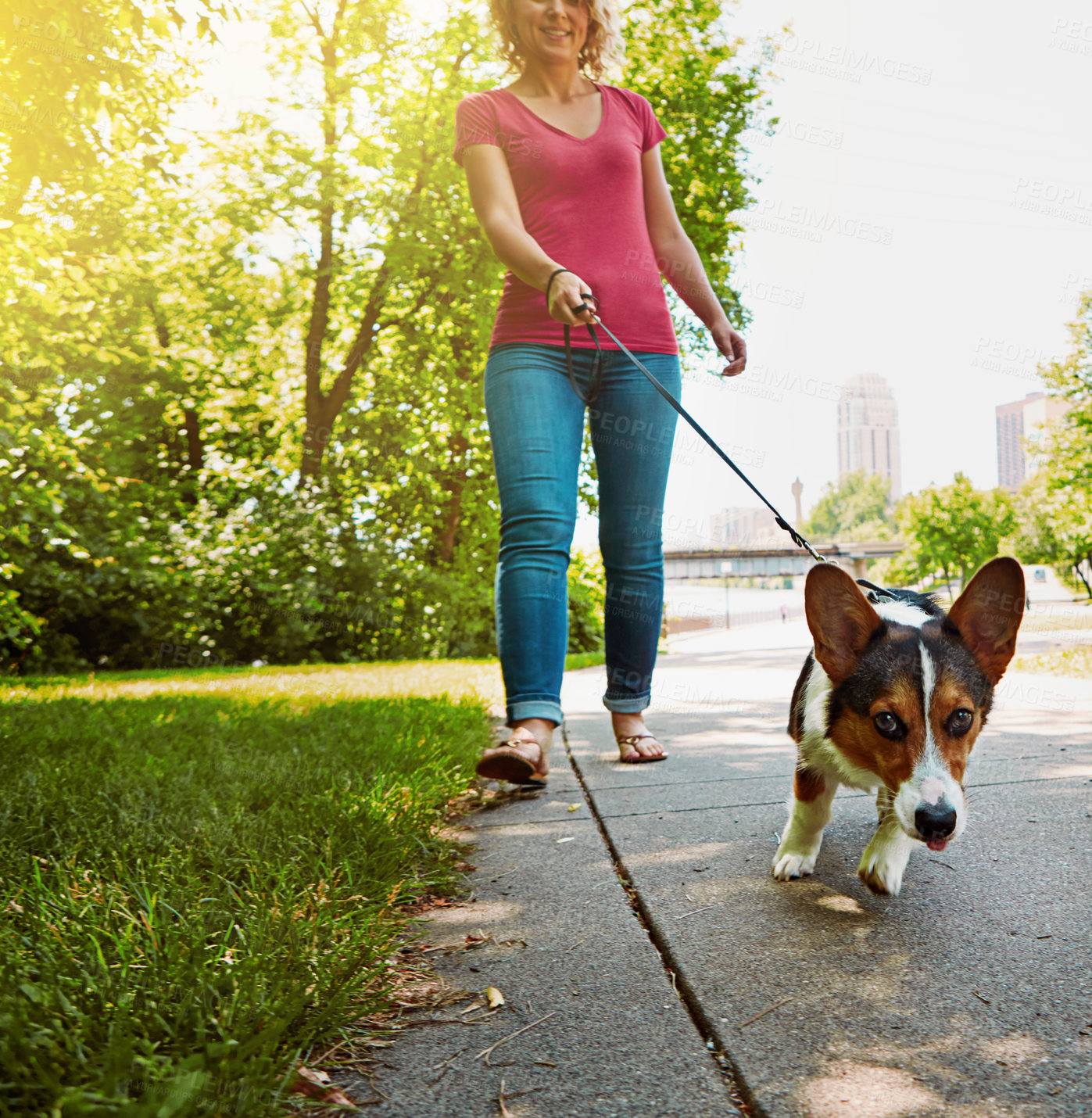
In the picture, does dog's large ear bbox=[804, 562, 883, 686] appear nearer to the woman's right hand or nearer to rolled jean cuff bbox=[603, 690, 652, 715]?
the woman's right hand

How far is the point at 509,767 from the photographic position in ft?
10.0

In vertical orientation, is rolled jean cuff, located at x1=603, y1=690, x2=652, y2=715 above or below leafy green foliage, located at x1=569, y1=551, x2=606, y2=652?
above

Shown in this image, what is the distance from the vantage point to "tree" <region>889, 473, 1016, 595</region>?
226 feet

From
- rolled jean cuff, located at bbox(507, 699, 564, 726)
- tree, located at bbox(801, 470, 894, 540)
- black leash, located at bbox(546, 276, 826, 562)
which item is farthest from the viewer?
tree, located at bbox(801, 470, 894, 540)

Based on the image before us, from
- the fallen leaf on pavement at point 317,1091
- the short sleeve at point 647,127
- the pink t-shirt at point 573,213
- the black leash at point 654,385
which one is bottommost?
the fallen leaf on pavement at point 317,1091

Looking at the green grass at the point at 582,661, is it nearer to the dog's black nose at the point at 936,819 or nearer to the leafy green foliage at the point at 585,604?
the leafy green foliage at the point at 585,604

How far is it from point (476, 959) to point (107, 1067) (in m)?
0.82

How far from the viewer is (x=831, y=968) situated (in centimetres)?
171

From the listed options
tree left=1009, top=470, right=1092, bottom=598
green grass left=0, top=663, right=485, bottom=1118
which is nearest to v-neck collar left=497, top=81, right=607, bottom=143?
green grass left=0, top=663, right=485, bottom=1118

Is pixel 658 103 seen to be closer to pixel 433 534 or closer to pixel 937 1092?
pixel 433 534

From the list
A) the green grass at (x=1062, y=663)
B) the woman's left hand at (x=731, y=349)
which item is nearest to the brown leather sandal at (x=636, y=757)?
the woman's left hand at (x=731, y=349)

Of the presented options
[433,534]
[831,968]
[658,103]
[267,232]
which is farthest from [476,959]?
[658,103]

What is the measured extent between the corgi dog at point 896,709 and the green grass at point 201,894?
0.98 metres

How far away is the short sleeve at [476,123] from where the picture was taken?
3.43 meters
